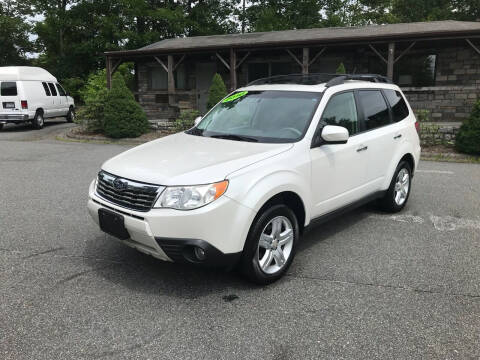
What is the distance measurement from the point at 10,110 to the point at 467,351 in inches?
722

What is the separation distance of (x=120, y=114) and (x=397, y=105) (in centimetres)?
1092

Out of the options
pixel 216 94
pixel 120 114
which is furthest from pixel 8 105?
pixel 216 94

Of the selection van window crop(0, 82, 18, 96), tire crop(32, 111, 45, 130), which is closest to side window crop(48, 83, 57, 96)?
tire crop(32, 111, 45, 130)

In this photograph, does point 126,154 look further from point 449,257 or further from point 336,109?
point 449,257

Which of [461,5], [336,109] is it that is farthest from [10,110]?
[461,5]

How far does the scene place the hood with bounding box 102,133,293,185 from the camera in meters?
3.38

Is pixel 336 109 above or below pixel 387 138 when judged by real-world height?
above

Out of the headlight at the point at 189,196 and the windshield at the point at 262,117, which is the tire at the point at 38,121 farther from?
the headlight at the point at 189,196

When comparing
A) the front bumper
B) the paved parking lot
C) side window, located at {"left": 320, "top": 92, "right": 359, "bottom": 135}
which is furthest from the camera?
side window, located at {"left": 320, "top": 92, "right": 359, "bottom": 135}

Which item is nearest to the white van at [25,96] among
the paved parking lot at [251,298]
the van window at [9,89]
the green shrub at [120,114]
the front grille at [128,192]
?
the van window at [9,89]

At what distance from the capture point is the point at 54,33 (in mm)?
33312

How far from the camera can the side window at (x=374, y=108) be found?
5059mm

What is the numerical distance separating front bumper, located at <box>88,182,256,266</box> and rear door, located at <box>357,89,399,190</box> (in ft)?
7.27

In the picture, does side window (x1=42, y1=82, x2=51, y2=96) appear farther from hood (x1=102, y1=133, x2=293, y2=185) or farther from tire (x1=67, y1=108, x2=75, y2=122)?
hood (x1=102, y1=133, x2=293, y2=185)
